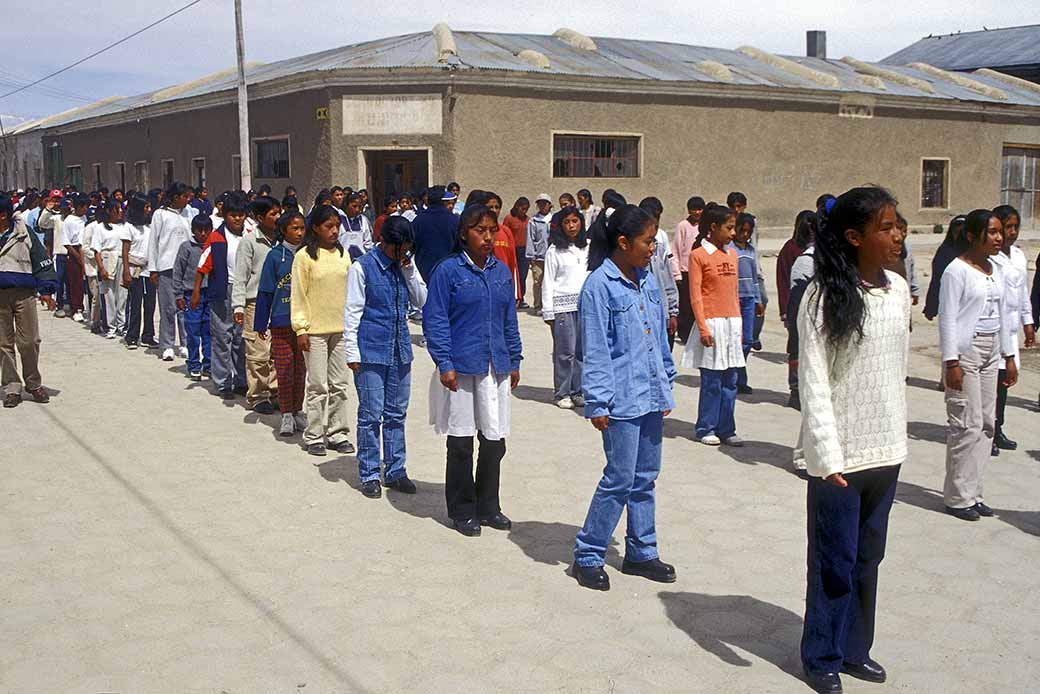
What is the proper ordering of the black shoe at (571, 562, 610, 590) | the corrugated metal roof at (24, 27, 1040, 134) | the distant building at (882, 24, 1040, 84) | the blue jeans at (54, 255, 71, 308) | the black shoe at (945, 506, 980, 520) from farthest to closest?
the distant building at (882, 24, 1040, 84)
the corrugated metal roof at (24, 27, 1040, 134)
the blue jeans at (54, 255, 71, 308)
the black shoe at (945, 506, 980, 520)
the black shoe at (571, 562, 610, 590)

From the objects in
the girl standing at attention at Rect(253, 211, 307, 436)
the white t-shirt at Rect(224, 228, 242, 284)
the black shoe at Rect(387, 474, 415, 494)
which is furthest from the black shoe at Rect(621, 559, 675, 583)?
the white t-shirt at Rect(224, 228, 242, 284)

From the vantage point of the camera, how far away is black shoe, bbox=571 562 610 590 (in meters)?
5.06

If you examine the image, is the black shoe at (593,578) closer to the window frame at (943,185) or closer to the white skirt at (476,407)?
the white skirt at (476,407)

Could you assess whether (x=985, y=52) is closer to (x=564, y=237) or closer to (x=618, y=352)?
(x=564, y=237)

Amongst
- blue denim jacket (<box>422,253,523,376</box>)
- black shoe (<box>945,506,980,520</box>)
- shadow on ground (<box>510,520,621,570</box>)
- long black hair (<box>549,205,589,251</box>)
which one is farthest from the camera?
long black hair (<box>549,205,589,251</box>)

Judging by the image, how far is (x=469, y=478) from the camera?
5.93 m

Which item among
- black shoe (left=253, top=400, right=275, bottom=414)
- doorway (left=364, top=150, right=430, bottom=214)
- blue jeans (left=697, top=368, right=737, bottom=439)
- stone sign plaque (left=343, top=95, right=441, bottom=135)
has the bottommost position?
black shoe (left=253, top=400, right=275, bottom=414)

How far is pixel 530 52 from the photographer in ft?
77.3

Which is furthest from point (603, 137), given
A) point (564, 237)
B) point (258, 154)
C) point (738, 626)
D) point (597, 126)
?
point (738, 626)

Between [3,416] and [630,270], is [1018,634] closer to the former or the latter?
[630,270]

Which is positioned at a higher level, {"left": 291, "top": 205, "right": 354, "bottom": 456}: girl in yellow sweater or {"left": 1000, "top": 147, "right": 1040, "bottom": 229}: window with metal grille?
{"left": 1000, "top": 147, "right": 1040, "bottom": 229}: window with metal grille

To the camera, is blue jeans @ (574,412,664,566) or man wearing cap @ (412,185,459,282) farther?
man wearing cap @ (412,185,459,282)

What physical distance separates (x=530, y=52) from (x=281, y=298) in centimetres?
1693

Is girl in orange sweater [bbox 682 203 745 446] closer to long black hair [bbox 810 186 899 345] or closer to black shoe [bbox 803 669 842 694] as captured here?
long black hair [bbox 810 186 899 345]
